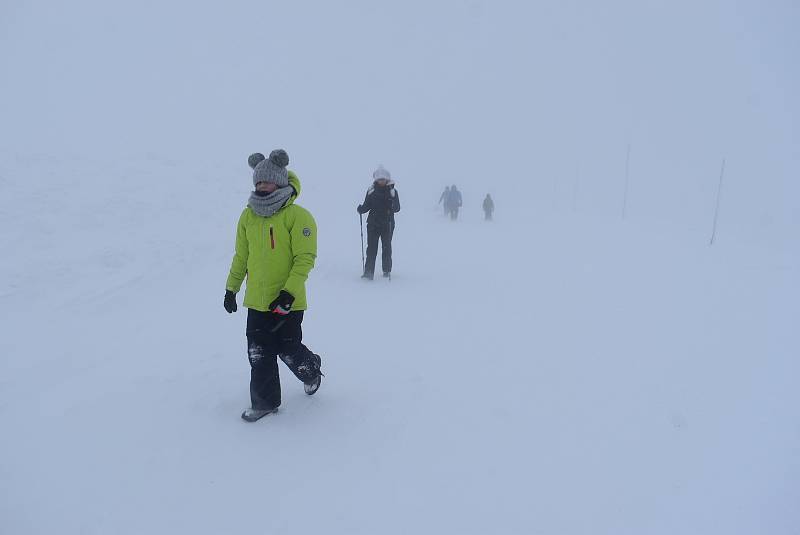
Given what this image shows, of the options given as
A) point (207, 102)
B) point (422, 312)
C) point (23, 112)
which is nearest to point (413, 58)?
point (207, 102)

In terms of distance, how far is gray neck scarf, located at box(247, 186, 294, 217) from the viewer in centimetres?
370

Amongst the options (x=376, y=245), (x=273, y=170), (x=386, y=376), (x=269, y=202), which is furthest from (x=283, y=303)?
(x=376, y=245)

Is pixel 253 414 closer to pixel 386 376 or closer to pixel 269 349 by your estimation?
pixel 269 349

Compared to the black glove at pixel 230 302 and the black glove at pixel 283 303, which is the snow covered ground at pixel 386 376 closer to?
the black glove at pixel 230 302

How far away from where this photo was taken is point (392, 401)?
4.50 m

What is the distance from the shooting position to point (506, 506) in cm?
309

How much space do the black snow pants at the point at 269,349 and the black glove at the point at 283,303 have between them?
0.26 metres

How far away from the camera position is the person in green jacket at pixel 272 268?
372 cm

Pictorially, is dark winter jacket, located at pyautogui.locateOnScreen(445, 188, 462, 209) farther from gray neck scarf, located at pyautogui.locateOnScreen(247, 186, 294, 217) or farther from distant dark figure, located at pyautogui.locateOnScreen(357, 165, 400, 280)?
gray neck scarf, located at pyautogui.locateOnScreen(247, 186, 294, 217)

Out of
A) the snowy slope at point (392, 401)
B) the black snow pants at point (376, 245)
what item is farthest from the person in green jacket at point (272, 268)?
the black snow pants at point (376, 245)

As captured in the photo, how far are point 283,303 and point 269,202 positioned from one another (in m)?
0.76

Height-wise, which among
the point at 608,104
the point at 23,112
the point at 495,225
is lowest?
the point at 495,225

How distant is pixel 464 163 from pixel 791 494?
62.7m

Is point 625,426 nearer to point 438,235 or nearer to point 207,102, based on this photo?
point 438,235
